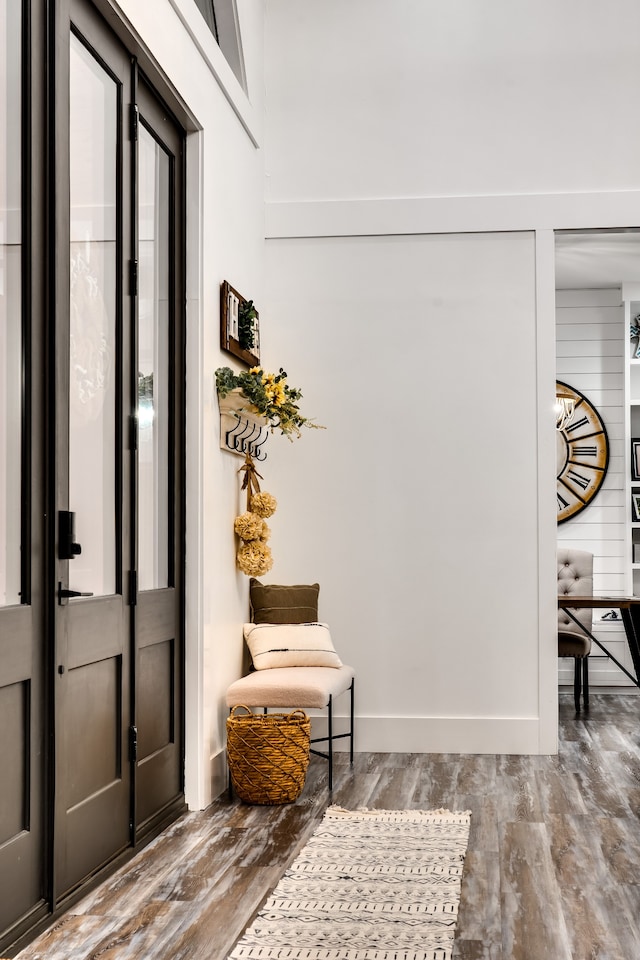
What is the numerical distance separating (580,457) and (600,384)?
546 mm

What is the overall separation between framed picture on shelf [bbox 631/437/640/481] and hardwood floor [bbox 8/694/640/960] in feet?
9.32

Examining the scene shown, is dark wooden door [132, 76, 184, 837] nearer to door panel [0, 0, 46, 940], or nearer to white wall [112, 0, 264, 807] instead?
white wall [112, 0, 264, 807]

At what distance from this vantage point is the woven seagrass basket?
386 centimetres

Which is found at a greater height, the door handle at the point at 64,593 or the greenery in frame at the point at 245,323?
the greenery in frame at the point at 245,323

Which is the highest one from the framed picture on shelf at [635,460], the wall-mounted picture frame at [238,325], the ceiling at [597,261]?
the ceiling at [597,261]

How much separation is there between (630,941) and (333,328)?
332cm

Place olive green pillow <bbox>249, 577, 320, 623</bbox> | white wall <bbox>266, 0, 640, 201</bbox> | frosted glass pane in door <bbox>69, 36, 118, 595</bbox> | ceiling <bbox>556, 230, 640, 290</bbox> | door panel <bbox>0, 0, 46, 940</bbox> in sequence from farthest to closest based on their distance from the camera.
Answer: ceiling <bbox>556, 230, 640, 290</bbox> < white wall <bbox>266, 0, 640, 201</bbox> < olive green pillow <bbox>249, 577, 320, 623</bbox> < frosted glass pane in door <bbox>69, 36, 118, 595</bbox> < door panel <bbox>0, 0, 46, 940</bbox>

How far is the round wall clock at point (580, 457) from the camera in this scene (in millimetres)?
7250

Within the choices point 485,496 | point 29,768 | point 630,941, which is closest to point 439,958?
point 630,941

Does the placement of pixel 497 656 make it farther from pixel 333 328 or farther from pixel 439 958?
pixel 439 958

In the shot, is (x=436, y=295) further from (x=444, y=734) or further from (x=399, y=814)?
(x=399, y=814)

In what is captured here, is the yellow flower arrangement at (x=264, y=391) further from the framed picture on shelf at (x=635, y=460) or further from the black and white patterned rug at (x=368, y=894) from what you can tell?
the framed picture on shelf at (x=635, y=460)

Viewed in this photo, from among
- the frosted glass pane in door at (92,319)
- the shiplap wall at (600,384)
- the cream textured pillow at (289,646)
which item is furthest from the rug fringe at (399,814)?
the shiplap wall at (600,384)

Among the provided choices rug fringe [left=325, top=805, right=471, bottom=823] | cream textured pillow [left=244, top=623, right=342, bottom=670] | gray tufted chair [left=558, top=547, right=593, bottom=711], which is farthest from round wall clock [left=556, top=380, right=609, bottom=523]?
rug fringe [left=325, top=805, right=471, bottom=823]
